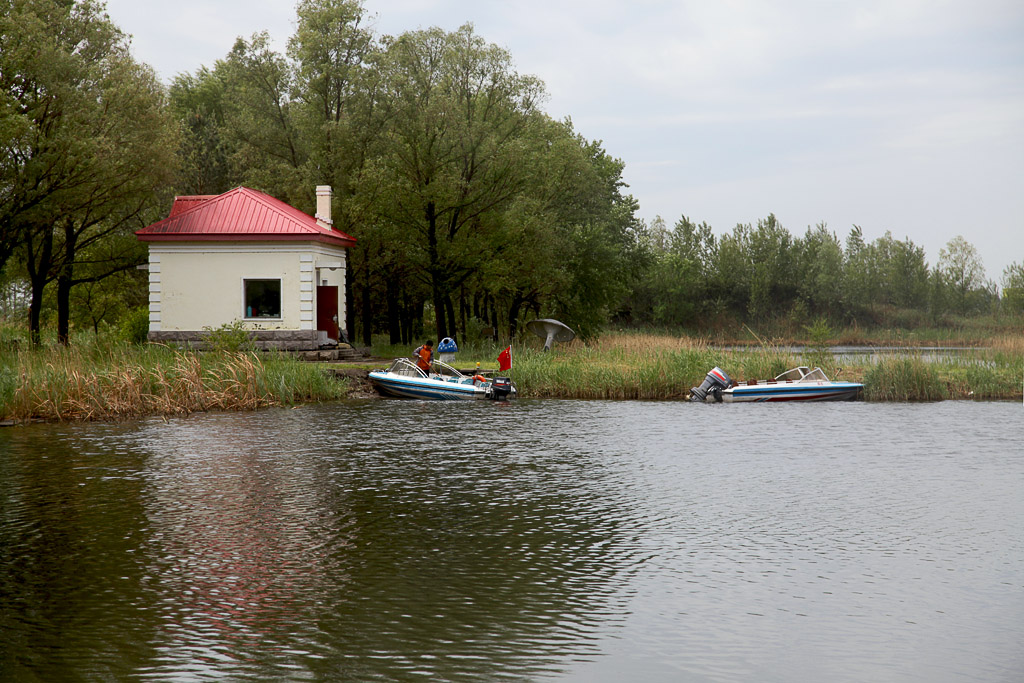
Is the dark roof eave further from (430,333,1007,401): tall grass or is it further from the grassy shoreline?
(430,333,1007,401): tall grass

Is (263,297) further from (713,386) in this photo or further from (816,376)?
(816,376)

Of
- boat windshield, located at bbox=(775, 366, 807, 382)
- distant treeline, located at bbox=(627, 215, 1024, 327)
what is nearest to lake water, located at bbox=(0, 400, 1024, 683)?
boat windshield, located at bbox=(775, 366, 807, 382)

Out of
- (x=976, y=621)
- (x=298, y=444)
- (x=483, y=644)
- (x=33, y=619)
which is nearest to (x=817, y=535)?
(x=976, y=621)

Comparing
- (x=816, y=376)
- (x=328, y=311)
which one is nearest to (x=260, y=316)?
(x=328, y=311)

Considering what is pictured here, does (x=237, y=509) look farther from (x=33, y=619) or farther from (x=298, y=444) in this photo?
(x=298, y=444)

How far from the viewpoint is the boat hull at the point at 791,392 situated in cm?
2775

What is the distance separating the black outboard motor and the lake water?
767 centimetres

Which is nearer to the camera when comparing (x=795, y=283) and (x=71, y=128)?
(x=71, y=128)

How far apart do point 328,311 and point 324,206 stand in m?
4.22

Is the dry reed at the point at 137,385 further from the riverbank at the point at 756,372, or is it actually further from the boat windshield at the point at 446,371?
the riverbank at the point at 756,372

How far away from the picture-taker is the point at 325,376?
2864 cm

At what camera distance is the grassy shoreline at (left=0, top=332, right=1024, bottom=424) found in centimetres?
2338

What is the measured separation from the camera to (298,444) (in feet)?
63.2

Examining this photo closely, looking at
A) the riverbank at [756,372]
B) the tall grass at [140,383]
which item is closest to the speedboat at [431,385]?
the tall grass at [140,383]
